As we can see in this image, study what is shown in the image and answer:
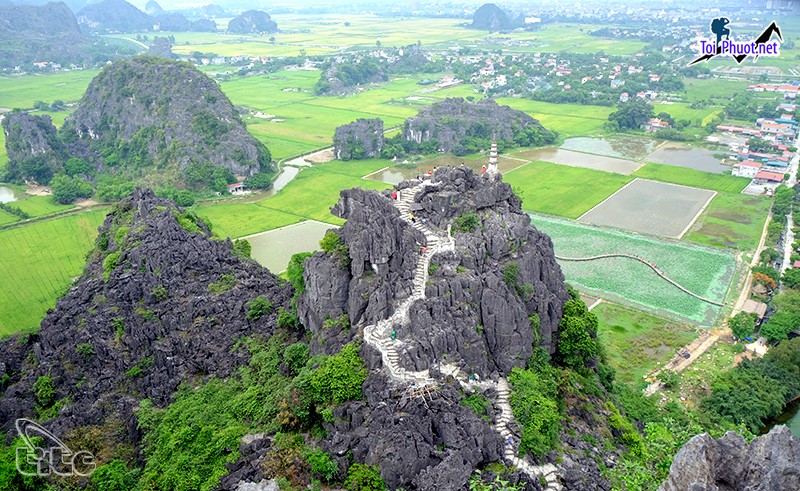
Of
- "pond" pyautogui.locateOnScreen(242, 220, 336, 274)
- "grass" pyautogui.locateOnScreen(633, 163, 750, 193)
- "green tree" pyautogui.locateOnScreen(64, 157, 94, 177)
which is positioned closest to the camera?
"pond" pyautogui.locateOnScreen(242, 220, 336, 274)

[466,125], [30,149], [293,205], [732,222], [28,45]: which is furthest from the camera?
[28,45]

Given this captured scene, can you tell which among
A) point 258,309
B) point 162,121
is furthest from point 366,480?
point 162,121

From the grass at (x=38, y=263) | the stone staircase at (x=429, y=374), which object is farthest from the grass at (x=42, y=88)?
the stone staircase at (x=429, y=374)

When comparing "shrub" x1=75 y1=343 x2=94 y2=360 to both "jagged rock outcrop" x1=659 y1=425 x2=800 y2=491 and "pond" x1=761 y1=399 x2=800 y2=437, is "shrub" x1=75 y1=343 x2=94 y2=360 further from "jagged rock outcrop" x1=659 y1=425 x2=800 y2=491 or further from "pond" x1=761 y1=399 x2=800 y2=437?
"pond" x1=761 y1=399 x2=800 y2=437

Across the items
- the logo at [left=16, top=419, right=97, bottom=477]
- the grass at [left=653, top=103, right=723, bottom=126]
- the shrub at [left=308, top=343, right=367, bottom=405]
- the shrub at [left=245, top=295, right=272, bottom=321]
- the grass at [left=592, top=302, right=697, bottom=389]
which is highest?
the shrub at [left=308, top=343, right=367, bottom=405]

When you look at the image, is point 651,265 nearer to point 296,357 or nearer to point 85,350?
point 296,357

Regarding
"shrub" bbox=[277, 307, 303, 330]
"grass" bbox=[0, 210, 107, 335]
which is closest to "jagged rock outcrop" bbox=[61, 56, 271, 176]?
"grass" bbox=[0, 210, 107, 335]

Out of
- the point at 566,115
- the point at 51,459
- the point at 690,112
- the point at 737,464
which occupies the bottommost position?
the point at 51,459

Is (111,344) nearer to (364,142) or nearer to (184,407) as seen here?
(184,407)
